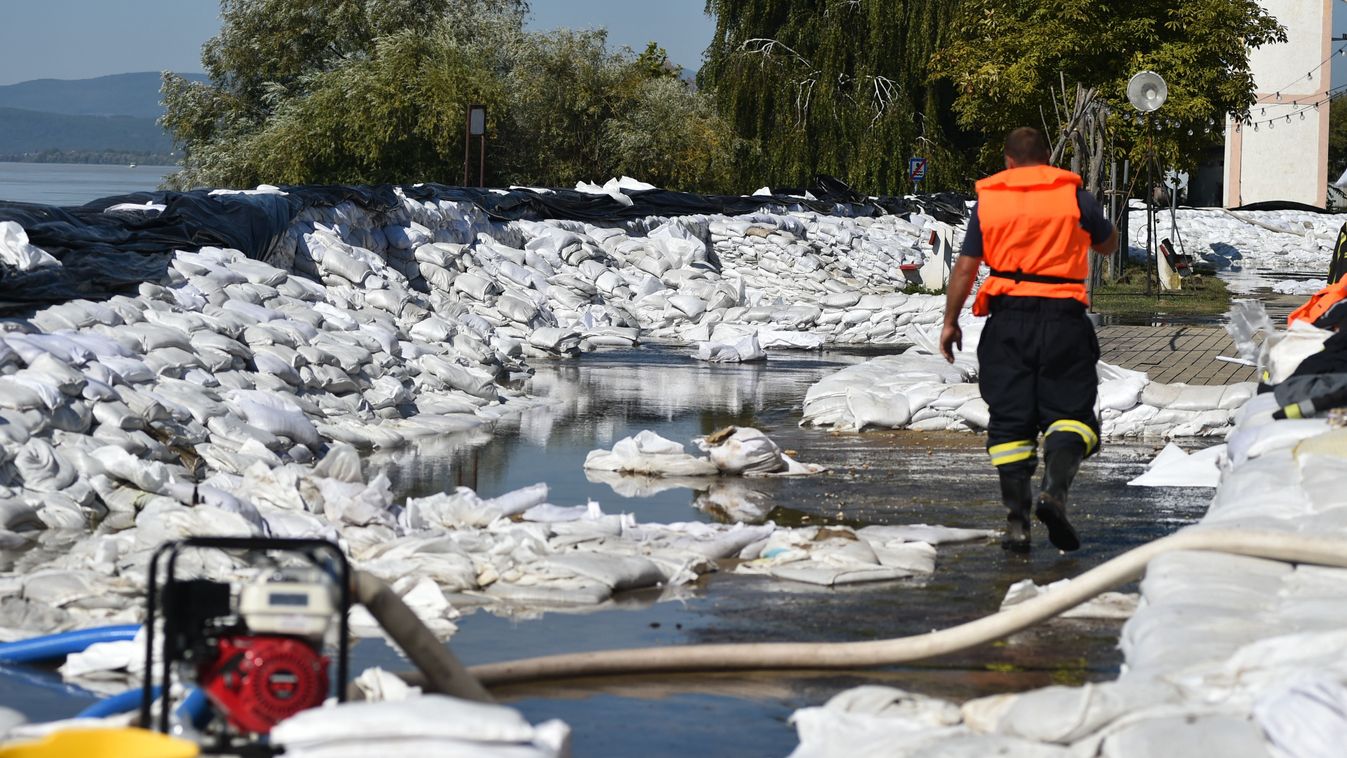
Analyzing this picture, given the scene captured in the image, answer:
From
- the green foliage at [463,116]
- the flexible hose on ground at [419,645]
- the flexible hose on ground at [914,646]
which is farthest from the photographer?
the green foliage at [463,116]

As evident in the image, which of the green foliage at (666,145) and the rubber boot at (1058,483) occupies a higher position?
the green foliage at (666,145)

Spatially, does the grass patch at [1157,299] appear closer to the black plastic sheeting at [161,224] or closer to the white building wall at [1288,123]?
the black plastic sheeting at [161,224]

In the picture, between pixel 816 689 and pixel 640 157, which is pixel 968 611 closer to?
pixel 816 689

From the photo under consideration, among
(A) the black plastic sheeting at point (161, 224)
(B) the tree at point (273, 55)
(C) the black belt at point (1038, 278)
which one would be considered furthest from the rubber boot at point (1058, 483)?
(B) the tree at point (273, 55)

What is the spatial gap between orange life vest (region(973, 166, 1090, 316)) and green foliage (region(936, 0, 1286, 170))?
17953 mm

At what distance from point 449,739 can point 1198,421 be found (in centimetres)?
770

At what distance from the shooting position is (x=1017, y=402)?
6180 mm

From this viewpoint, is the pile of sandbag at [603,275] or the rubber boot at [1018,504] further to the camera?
the pile of sandbag at [603,275]

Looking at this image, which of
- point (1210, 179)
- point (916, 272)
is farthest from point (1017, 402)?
point (1210, 179)

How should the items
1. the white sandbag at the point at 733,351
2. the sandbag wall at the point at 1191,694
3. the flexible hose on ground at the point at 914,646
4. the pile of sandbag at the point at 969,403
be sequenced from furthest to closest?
the white sandbag at the point at 733,351 < the pile of sandbag at the point at 969,403 < the flexible hose on ground at the point at 914,646 < the sandbag wall at the point at 1191,694

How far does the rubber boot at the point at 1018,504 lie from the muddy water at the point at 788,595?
0.24 ft

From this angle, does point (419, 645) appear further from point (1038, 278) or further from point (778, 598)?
point (1038, 278)

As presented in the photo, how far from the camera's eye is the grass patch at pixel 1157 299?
2031 centimetres

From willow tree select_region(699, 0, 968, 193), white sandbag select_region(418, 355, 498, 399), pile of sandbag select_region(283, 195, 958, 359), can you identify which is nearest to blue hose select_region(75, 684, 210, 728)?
white sandbag select_region(418, 355, 498, 399)
